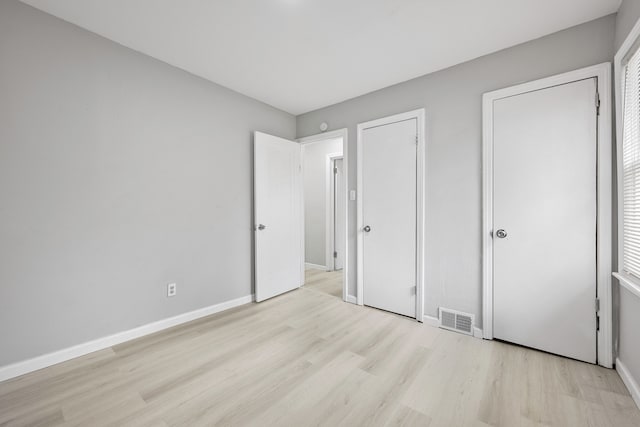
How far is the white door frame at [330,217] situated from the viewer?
4871 mm

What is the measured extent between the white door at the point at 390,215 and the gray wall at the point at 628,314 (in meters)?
1.42

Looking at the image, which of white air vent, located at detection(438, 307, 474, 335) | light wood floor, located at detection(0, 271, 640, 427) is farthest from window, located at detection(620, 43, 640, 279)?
white air vent, located at detection(438, 307, 474, 335)

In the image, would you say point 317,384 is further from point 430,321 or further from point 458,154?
point 458,154

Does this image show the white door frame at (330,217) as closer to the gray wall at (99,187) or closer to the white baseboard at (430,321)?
the gray wall at (99,187)

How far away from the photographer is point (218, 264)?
9.66ft

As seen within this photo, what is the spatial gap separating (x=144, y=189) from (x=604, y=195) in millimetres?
3620

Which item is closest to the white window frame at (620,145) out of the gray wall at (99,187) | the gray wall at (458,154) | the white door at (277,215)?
the gray wall at (458,154)

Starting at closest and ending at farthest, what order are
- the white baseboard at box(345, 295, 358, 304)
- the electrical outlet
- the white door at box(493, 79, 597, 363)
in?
the white door at box(493, 79, 597, 363)
the electrical outlet
the white baseboard at box(345, 295, 358, 304)

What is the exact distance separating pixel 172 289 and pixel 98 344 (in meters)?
0.65

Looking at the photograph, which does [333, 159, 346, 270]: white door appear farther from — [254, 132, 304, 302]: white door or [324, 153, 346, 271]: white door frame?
[254, 132, 304, 302]: white door

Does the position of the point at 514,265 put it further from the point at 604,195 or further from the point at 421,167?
the point at 421,167

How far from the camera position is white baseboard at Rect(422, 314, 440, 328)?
2593 millimetres

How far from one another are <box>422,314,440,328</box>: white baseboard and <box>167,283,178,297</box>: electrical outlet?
2.50 metres

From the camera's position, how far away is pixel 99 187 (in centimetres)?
212
